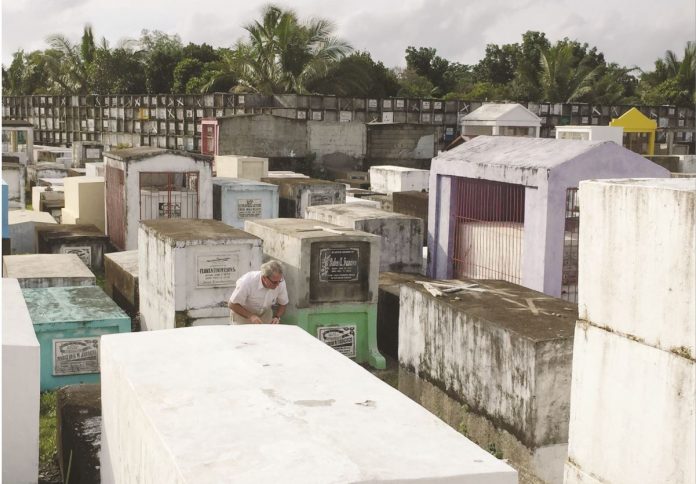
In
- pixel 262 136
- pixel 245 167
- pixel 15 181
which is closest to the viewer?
pixel 245 167

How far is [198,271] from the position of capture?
9938mm

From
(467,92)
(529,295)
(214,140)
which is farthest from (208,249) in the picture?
(467,92)

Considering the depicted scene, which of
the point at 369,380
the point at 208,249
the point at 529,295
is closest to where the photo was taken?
the point at 369,380

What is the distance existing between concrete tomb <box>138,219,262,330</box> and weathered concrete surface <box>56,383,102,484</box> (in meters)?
2.73

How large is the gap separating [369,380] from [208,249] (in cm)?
546

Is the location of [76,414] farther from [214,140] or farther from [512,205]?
[214,140]

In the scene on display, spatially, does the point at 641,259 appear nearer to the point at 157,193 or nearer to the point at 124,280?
the point at 124,280

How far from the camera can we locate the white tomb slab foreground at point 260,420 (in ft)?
11.9

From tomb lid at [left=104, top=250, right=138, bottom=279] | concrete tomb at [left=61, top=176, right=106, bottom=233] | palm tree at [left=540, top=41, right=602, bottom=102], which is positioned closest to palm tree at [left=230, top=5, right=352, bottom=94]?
palm tree at [left=540, top=41, right=602, bottom=102]

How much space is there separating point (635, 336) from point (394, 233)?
276 inches

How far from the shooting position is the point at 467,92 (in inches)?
2039

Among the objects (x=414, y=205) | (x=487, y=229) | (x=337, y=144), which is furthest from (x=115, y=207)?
(x=337, y=144)

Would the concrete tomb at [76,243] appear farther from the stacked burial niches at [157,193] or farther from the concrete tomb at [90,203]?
the concrete tomb at [90,203]

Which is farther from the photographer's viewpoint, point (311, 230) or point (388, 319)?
point (388, 319)
